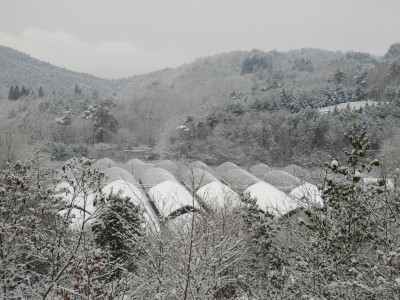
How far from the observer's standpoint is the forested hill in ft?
378

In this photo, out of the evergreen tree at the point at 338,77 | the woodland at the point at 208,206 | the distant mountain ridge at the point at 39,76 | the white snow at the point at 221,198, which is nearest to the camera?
the woodland at the point at 208,206

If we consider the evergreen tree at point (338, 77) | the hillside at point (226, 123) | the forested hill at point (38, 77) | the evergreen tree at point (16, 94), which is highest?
the forested hill at point (38, 77)

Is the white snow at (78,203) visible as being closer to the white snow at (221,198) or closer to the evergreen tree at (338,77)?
the white snow at (221,198)

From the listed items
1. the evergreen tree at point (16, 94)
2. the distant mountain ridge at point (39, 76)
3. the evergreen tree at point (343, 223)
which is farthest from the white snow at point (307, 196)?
the distant mountain ridge at point (39, 76)

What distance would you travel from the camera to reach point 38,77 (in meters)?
127

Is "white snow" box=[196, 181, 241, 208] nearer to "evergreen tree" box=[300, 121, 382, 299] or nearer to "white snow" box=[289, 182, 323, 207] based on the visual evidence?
"white snow" box=[289, 182, 323, 207]

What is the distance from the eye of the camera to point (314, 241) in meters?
6.18

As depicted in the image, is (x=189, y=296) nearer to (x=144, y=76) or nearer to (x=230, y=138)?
(x=230, y=138)

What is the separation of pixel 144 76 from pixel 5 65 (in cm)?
6364

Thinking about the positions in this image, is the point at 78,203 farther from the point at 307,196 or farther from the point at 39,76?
the point at 39,76

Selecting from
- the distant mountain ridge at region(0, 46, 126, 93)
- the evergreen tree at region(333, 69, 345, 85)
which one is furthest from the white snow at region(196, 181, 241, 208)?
the distant mountain ridge at region(0, 46, 126, 93)

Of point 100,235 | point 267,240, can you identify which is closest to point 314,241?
point 267,240

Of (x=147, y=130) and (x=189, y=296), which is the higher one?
(x=189, y=296)

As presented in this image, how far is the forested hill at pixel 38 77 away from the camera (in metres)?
115
